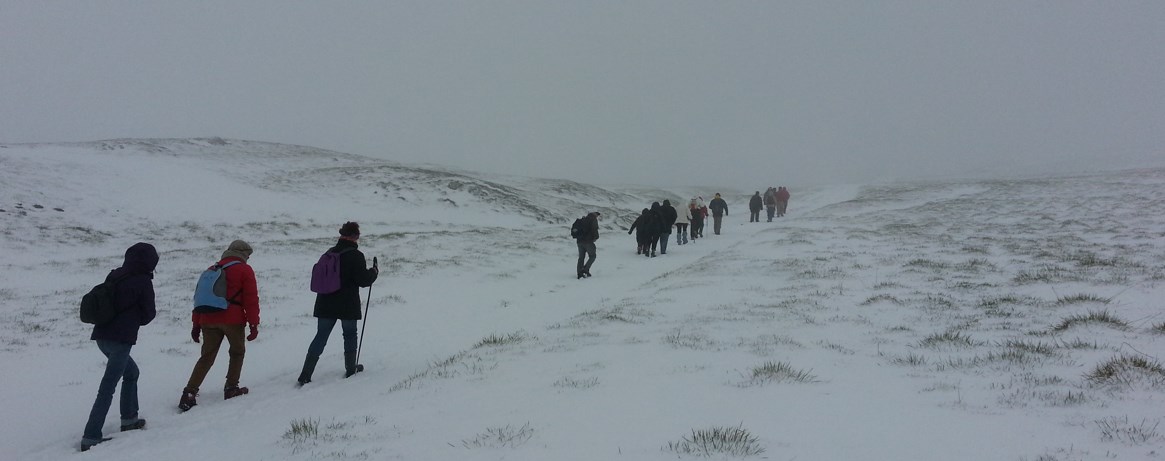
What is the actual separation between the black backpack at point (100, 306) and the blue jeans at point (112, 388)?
344mm

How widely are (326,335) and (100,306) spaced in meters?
2.92

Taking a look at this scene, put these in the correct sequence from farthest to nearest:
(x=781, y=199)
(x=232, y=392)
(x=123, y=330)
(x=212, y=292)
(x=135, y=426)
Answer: (x=781, y=199), (x=232, y=392), (x=212, y=292), (x=135, y=426), (x=123, y=330)

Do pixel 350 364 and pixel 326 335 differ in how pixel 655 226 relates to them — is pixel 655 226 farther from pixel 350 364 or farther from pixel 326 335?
pixel 326 335

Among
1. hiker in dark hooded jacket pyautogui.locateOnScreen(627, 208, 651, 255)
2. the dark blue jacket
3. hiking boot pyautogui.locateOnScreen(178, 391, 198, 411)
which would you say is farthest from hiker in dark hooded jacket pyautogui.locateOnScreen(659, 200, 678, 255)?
the dark blue jacket

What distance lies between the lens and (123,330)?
287 inches

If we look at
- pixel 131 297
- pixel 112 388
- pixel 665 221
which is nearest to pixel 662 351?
Answer: pixel 131 297

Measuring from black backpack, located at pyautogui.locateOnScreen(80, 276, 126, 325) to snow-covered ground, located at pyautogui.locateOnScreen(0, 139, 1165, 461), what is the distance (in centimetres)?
157

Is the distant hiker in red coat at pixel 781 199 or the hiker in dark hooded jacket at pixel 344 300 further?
the distant hiker in red coat at pixel 781 199

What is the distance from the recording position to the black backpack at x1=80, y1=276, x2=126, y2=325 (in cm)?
705

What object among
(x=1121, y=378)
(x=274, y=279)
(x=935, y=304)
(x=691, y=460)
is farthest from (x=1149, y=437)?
(x=274, y=279)

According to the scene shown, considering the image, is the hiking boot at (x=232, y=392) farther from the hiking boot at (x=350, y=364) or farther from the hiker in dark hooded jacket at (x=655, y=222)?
the hiker in dark hooded jacket at (x=655, y=222)

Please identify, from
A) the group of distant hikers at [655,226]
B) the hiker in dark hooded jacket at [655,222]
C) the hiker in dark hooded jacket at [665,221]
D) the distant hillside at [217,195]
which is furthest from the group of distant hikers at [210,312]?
the distant hillside at [217,195]

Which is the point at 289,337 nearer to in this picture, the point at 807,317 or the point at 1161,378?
the point at 807,317

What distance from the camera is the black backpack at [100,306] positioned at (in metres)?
7.05
